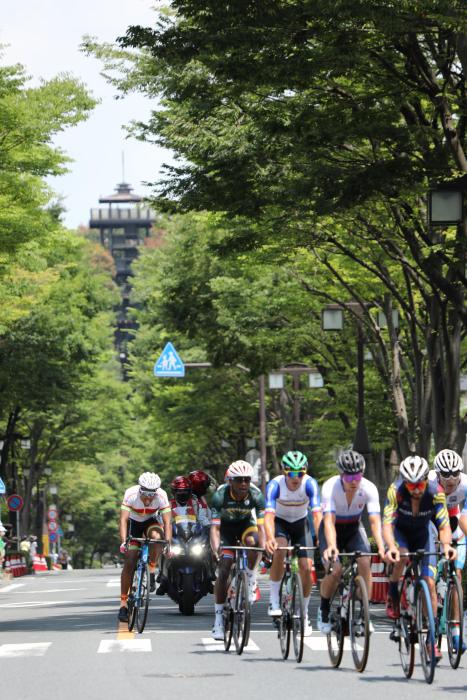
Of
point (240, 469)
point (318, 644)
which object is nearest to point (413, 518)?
point (240, 469)

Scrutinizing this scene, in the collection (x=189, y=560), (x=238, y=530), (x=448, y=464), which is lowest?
(x=189, y=560)

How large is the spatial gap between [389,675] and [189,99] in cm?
1148

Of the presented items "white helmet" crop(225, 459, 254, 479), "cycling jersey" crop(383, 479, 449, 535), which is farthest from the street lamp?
"cycling jersey" crop(383, 479, 449, 535)

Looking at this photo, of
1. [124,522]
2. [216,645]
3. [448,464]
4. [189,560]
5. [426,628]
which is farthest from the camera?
[189,560]

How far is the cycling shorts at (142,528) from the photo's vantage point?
1733cm

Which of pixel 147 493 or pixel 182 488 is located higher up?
pixel 182 488

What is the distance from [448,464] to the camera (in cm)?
1353

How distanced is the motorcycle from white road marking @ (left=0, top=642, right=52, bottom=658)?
13.4 feet

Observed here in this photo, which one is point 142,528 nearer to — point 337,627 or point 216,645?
point 216,645

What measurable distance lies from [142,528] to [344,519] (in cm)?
457

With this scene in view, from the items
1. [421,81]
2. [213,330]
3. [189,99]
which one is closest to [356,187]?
[421,81]

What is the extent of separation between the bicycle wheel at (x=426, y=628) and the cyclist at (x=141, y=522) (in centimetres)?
531

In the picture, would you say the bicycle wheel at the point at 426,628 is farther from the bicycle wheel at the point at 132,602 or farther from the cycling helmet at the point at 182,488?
the cycling helmet at the point at 182,488

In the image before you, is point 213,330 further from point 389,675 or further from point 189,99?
point 389,675
